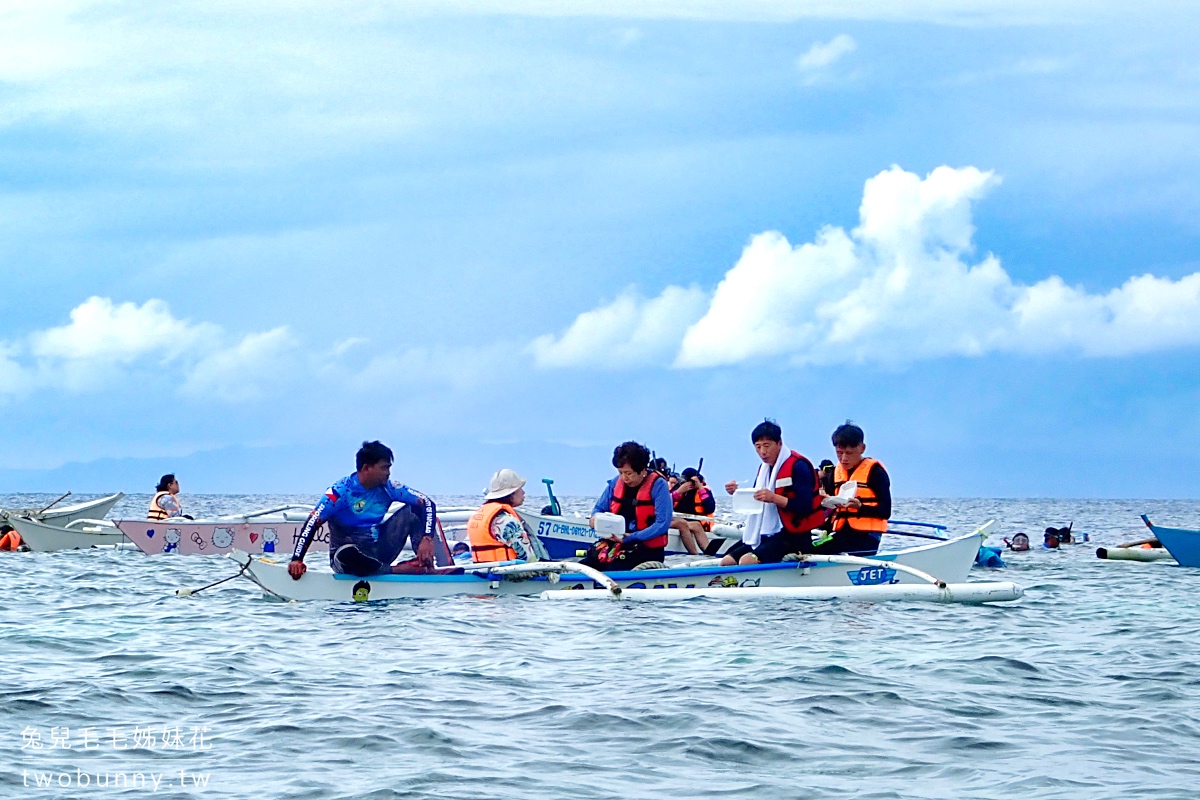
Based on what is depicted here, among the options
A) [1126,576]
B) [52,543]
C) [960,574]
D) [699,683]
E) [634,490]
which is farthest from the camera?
[52,543]

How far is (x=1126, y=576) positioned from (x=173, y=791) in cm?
1665

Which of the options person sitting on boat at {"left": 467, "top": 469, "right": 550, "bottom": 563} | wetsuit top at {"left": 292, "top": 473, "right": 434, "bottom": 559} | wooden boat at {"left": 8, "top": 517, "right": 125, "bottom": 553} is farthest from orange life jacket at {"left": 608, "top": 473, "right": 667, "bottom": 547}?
wooden boat at {"left": 8, "top": 517, "right": 125, "bottom": 553}

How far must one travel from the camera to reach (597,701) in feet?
26.4

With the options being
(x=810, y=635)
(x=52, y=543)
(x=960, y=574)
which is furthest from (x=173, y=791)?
(x=52, y=543)

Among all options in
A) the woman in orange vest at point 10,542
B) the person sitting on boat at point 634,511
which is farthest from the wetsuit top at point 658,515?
the woman in orange vest at point 10,542

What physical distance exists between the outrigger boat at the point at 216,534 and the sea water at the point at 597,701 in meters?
9.57

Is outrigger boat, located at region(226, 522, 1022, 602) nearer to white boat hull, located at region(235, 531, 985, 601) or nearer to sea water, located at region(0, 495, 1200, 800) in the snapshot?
white boat hull, located at region(235, 531, 985, 601)

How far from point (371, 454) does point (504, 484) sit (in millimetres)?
1469

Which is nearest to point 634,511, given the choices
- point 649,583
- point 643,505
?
point 643,505

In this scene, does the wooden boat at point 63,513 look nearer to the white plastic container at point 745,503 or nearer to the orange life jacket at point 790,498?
the white plastic container at point 745,503

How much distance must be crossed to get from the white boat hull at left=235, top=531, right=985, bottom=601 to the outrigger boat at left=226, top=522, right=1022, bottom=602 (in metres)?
0.01

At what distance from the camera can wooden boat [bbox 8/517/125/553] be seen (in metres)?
25.3

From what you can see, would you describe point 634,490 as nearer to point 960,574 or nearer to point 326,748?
point 960,574

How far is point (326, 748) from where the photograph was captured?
6.74 m
